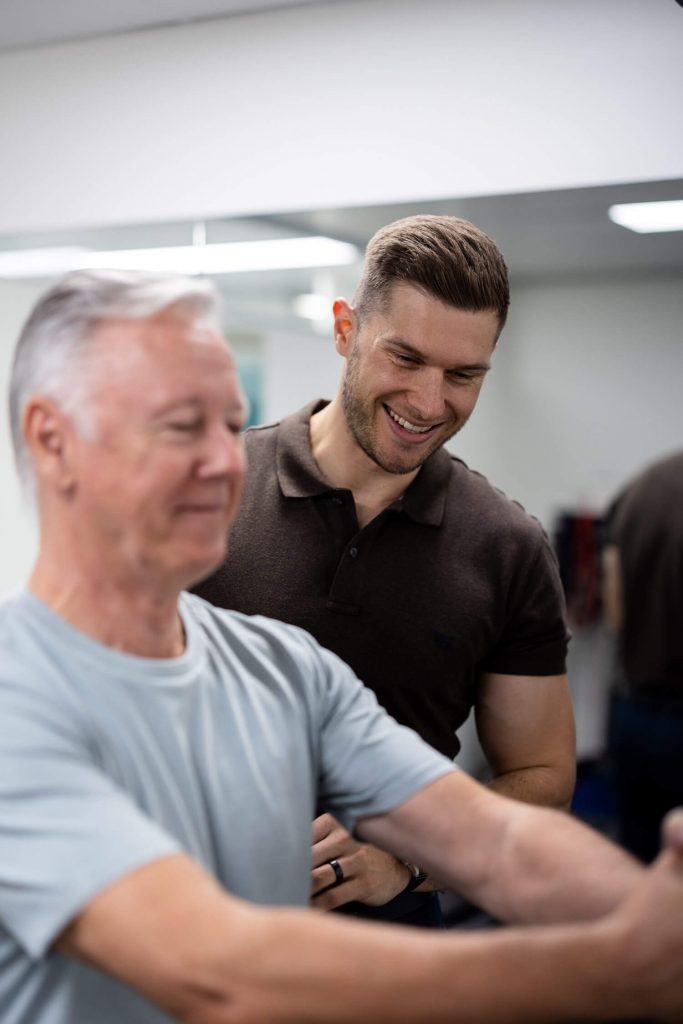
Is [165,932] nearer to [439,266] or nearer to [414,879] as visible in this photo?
[414,879]

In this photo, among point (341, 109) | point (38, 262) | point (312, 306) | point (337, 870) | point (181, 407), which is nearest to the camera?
point (181, 407)

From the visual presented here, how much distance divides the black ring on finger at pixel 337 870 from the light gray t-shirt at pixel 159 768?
11.1 inches

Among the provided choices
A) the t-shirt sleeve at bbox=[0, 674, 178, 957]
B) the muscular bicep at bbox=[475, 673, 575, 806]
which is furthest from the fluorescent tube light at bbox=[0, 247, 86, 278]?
the t-shirt sleeve at bbox=[0, 674, 178, 957]

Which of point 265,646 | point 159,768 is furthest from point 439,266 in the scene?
point 159,768

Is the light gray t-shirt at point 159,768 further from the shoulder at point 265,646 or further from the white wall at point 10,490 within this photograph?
the white wall at point 10,490

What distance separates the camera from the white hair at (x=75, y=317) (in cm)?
102

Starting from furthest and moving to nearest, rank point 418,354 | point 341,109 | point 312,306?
point 312,306
point 341,109
point 418,354

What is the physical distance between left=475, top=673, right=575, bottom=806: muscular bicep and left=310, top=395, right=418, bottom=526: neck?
293 mm

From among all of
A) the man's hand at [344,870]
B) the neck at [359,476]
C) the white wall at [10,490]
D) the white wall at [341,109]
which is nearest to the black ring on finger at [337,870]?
the man's hand at [344,870]

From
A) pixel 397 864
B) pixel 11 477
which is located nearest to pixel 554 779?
pixel 397 864

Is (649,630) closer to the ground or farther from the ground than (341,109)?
closer to the ground

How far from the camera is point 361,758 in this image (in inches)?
46.7

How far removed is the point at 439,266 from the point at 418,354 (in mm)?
118

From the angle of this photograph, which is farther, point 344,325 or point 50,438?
point 344,325
